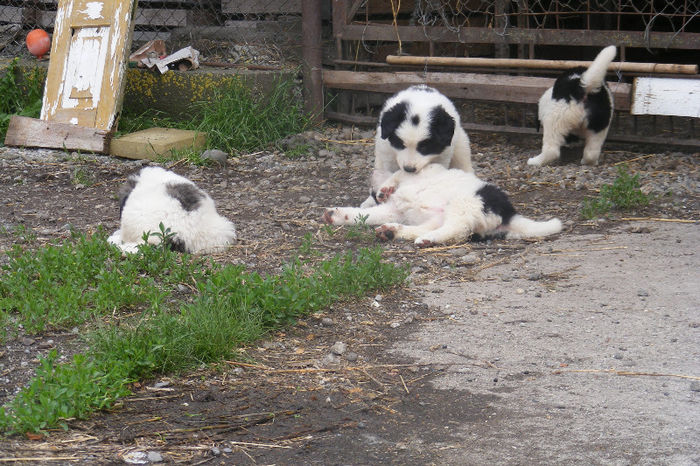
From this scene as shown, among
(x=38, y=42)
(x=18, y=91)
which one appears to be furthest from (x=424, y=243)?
(x=38, y=42)

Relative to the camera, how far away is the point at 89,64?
28.8 feet

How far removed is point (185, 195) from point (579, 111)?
4.18 metres

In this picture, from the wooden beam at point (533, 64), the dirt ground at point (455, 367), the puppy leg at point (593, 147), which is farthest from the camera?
the puppy leg at point (593, 147)

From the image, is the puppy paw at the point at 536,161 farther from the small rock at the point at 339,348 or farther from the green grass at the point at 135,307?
the small rock at the point at 339,348

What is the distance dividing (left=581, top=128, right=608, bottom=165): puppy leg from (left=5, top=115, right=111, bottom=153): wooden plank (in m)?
4.79

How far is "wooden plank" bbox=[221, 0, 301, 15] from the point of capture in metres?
10.1

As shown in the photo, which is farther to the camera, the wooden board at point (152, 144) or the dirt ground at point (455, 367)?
the wooden board at point (152, 144)

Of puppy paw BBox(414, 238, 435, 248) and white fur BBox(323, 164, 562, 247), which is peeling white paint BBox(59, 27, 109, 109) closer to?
white fur BBox(323, 164, 562, 247)

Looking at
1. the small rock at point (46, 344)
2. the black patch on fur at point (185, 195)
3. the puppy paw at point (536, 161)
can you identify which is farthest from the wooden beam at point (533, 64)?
the small rock at point (46, 344)

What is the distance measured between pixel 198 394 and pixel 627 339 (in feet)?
6.75

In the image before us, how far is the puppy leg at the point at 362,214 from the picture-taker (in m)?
6.11

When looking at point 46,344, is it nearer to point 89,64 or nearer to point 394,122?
point 394,122

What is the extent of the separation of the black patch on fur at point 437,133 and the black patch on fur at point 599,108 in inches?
87.3

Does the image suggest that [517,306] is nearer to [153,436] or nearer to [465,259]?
[465,259]
